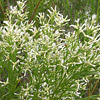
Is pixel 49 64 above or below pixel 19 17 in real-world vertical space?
below

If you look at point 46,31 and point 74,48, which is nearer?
point 74,48

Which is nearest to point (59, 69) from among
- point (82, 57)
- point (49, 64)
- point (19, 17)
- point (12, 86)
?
point (49, 64)

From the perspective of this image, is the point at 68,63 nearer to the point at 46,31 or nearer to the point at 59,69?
the point at 59,69

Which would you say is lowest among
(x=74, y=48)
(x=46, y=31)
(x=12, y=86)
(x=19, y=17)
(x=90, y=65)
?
(x=12, y=86)

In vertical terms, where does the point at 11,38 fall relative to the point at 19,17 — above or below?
below

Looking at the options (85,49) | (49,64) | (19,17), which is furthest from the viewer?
(19,17)

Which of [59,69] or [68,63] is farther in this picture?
[59,69]

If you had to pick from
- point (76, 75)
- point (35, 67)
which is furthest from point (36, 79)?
point (76, 75)

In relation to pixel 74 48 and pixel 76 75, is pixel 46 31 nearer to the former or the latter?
pixel 74 48

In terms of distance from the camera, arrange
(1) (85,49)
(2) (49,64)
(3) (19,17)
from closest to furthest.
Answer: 1. (1) (85,49)
2. (2) (49,64)
3. (3) (19,17)
